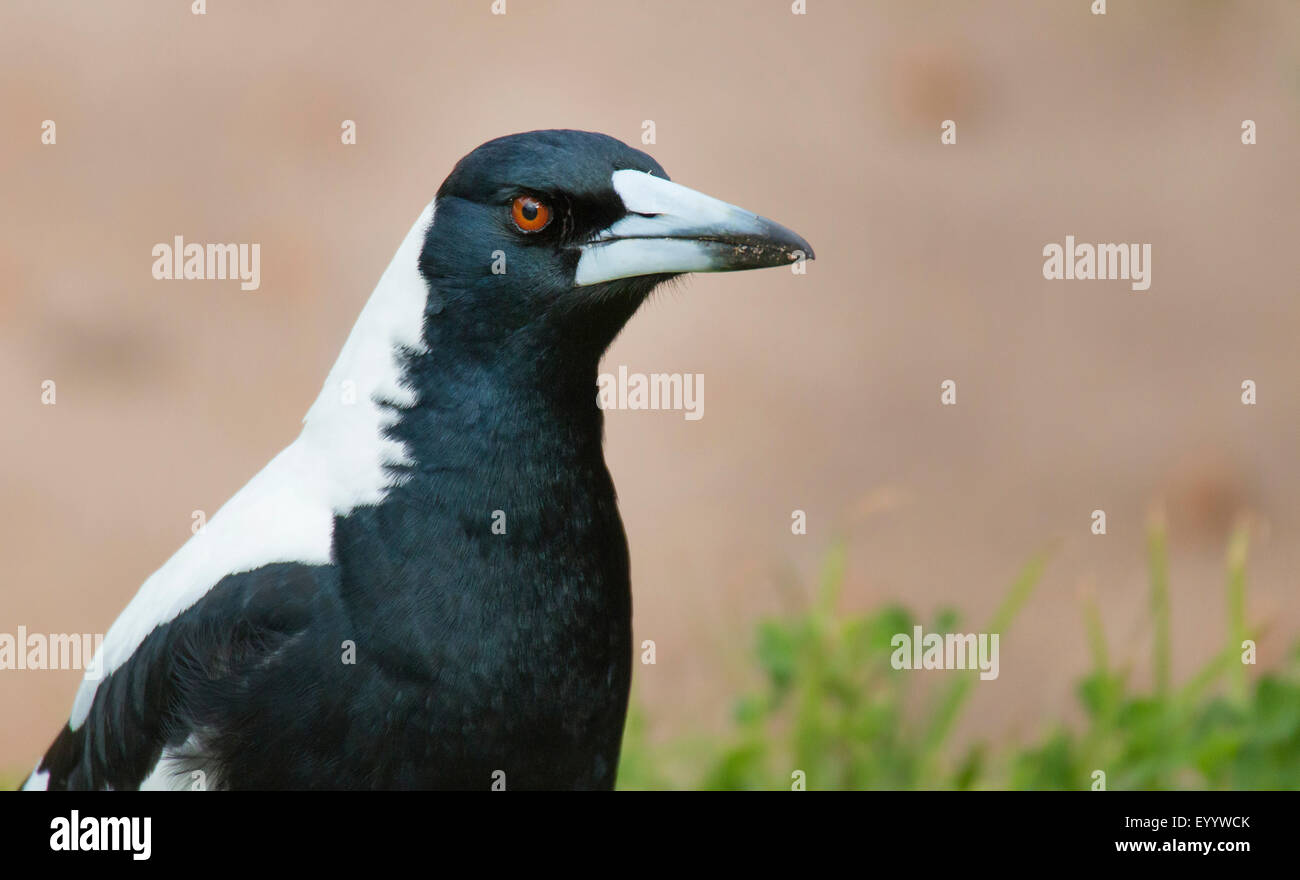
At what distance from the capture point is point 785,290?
15.4ft

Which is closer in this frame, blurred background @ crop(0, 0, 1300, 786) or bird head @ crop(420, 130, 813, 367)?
bird head @ crop(420, 130, 813, 367)

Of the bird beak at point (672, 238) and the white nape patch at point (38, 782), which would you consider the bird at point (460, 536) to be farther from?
the white nape patch at point (38, 782)

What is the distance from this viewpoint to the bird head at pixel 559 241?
2.00 m

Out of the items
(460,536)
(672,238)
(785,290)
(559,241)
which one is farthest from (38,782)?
(785,290)

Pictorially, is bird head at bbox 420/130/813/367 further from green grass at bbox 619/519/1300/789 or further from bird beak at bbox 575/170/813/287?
green grass at bbox 619/519/1300/789

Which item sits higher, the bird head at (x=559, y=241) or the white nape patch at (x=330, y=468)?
the bird head at (x=559, y=241)

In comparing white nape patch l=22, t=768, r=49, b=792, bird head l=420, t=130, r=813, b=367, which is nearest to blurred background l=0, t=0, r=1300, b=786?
white nape patch l=22, t=768, r=49, b=792

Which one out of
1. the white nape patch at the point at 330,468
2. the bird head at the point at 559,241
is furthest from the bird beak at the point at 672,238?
the white nape patch at the point at 330,468

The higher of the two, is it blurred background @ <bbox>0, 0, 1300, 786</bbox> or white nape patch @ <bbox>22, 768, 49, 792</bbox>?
blurred background @ <bbox>0, 0, 1300, 786</bbox>

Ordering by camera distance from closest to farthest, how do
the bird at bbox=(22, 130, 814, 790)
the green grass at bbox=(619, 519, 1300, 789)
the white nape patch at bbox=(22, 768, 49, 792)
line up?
the bird at bbox=(22, 130, 814, 790) < the white nape patch at bbox=(22, 768, 49, 792) < the green grass at bbox=(619, 519, 1300, 789)

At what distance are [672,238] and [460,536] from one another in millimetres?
496

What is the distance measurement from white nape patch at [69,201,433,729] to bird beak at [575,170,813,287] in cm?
26

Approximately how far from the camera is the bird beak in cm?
197
